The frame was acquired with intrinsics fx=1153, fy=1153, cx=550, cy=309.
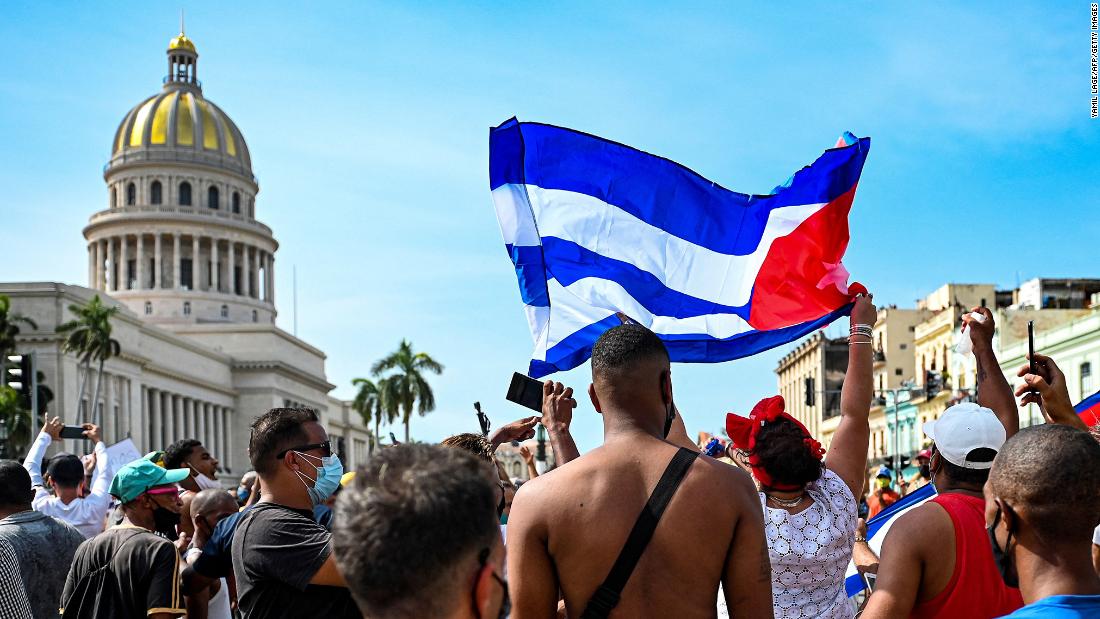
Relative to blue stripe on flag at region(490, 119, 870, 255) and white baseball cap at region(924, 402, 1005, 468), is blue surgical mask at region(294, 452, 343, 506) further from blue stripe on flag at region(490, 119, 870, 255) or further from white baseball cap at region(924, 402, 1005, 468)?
blue stripe on flag at region(490, 119, 870, 255)

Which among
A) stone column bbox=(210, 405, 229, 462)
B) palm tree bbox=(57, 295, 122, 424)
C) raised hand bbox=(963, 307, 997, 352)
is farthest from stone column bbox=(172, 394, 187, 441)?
raised hand bbox=(963, 307, 997, 352)

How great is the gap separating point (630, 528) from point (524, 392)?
140 centimetres

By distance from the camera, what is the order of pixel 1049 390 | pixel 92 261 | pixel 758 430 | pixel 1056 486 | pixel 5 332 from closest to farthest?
pixel 1056 486 < pixel 758 430 < pixel 1049 390 < pixel 5 332 < pixel 92 261

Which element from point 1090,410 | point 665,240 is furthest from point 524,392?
point 1090,410

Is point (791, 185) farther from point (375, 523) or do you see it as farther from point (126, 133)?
point (126, 133)

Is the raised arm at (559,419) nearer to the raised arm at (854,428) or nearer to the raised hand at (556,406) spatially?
the raised hand at (556,406)

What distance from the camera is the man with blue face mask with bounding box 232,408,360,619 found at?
155 inches

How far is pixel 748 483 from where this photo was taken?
11.5ft

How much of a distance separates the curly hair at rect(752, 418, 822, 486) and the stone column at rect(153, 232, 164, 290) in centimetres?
9860

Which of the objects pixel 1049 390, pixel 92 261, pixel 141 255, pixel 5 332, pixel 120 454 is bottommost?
pixel 1049 390

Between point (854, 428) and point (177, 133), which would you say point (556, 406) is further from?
point (177, 133)

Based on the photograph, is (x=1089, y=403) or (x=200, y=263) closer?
(x=1089, y=403)

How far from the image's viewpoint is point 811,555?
413cm

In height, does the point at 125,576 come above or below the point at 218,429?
below
